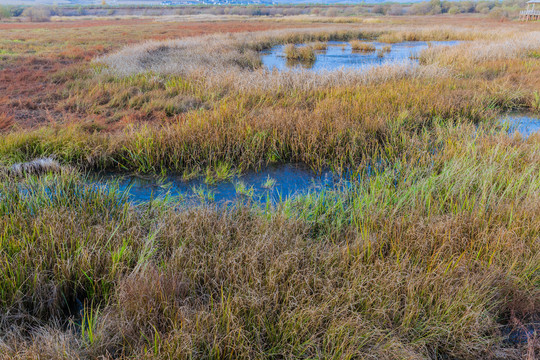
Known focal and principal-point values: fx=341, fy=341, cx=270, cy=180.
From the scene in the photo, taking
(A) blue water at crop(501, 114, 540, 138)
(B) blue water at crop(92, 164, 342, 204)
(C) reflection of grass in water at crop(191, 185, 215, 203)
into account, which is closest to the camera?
(C) reflection of grass in water at crop(191, 185, 215, 203)

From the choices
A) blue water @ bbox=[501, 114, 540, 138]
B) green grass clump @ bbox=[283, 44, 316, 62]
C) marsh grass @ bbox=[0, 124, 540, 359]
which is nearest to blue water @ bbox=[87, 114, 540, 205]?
marsh grass @ bbox=[0, 124, 540, 359]

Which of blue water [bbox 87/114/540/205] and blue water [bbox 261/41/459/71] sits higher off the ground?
blue water [bbox 261/41/459/71]

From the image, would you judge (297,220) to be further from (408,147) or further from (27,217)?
(408,147)

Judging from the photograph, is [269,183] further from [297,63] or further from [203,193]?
[297,63]

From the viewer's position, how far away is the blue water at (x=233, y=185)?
4.64 meters

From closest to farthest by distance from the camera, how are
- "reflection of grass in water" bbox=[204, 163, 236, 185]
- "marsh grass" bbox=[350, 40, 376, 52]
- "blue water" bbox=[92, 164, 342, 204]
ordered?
"blue water" bbox=[92, 164, 342, 204] → "reflection of grass in water" bbox=[204, 163, 236, 185] → "marsh grass" bbox=[350, 40, 376, 52]

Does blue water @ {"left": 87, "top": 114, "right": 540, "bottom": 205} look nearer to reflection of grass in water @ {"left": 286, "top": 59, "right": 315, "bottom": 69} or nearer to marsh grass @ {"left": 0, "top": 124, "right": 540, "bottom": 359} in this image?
marsh grass @ {"left": 0, "top": 124, "right": 540, "bottom": 359}

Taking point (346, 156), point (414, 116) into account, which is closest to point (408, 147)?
point (346, 156)

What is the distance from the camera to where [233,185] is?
16.6 ft

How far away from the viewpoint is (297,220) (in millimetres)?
3459

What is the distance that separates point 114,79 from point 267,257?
388 inches

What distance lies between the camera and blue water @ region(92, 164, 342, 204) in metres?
4.64

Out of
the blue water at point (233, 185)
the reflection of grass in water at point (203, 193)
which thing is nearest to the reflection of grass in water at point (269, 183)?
the blue water at point (233, 185)

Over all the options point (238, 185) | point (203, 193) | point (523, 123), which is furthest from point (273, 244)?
point (523, 123)
